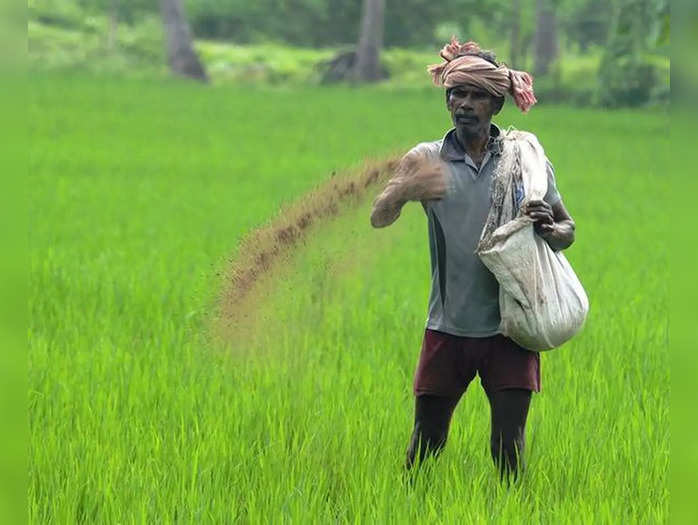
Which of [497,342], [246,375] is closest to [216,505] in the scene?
[497,342]

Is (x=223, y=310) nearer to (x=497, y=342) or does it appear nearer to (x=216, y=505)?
(x=216, y=505)

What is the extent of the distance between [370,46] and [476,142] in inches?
937

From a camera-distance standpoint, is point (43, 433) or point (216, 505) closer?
point (216, 505)

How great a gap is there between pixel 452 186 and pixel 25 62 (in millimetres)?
1542

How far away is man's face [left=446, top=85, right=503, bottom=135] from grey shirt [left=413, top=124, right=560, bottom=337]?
0.07 metres

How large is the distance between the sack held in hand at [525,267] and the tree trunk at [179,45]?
23.3m

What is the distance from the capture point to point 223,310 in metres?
2.75

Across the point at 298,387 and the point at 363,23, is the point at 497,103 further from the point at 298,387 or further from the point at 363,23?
the point at 363,23

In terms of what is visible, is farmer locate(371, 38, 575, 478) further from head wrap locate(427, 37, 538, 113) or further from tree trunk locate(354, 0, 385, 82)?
tree trunk locate(354, 0, 385, 82)

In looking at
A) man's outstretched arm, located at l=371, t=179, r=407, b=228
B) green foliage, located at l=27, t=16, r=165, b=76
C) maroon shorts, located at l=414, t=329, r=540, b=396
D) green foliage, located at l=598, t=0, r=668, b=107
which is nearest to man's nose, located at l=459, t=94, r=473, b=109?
man's outstretched arm, located at l=371, t=179, r=407, b=228

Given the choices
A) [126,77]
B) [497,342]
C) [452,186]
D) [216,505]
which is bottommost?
[216,505]

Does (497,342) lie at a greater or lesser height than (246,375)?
greater

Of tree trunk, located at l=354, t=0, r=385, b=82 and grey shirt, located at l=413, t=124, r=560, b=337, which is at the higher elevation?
tree trunk, located at l=354, t=0, r=385, b=82

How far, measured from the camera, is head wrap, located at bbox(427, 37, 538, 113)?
250 centimetres
